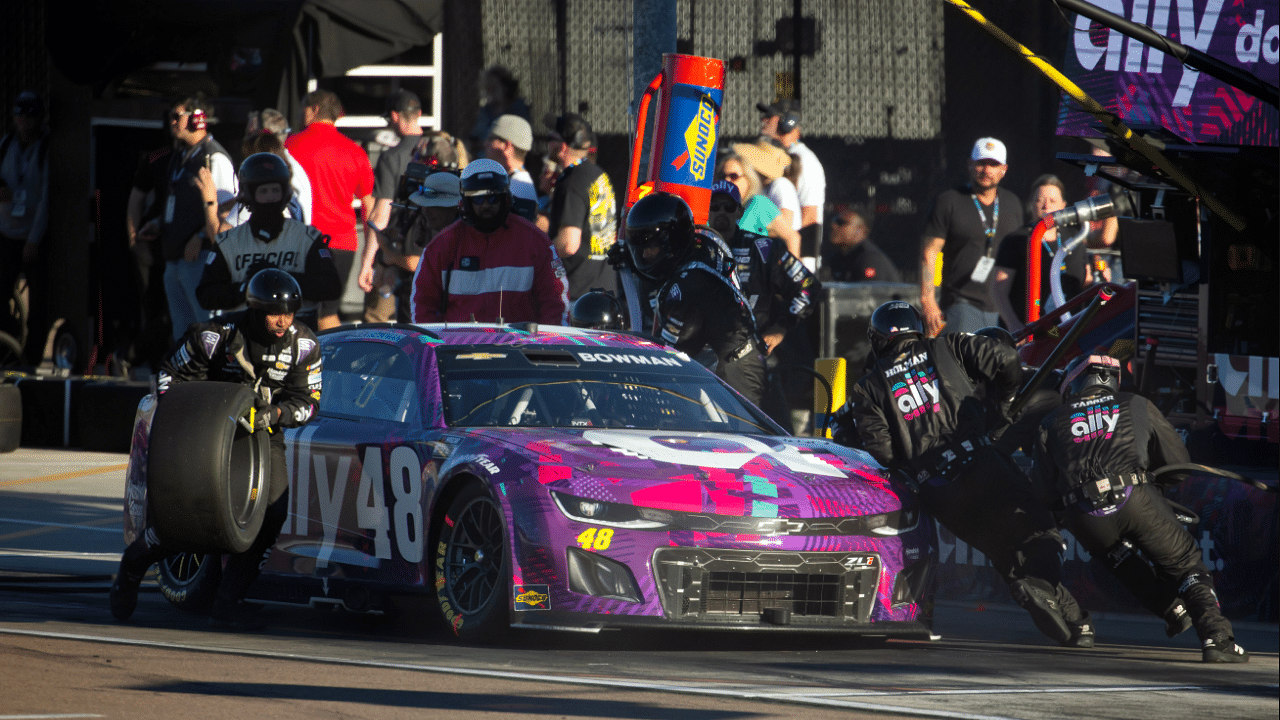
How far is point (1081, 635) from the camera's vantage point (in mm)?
8289

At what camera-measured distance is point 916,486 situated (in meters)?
8.38

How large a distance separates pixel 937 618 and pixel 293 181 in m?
6.09

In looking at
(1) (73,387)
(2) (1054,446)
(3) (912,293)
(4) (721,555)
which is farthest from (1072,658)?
(1) (73,387)

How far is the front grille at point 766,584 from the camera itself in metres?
7.41

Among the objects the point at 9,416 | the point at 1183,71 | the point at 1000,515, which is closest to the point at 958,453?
the point at 1000,515

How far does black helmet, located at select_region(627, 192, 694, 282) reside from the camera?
10.8 meters

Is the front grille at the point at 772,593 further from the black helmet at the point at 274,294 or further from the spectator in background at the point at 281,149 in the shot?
the spectator in background at the point at 281,149

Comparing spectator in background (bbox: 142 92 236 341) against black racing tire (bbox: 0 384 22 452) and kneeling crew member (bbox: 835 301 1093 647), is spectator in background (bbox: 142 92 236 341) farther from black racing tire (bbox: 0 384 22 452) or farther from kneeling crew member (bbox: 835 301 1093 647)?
kneeling crew member (bbox: 835 301 1093 647)

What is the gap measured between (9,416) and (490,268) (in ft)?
18.9

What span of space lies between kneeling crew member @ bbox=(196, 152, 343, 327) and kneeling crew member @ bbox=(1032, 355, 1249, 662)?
176 inches

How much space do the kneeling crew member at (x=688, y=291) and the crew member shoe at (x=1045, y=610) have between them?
2.95m

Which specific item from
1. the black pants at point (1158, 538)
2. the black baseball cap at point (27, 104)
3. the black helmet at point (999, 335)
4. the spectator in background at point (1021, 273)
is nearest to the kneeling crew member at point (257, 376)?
the black helmet at point (999, 335)

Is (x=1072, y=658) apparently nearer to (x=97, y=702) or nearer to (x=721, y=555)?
(x=721, y=555)

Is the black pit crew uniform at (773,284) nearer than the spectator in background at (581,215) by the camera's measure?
Yes
